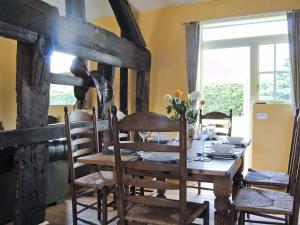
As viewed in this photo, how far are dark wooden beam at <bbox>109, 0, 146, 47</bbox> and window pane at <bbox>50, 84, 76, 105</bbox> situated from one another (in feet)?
6.59

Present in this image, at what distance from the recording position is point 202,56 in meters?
4.98

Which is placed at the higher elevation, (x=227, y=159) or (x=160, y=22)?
(x=160, y=22)

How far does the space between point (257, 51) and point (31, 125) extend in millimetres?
3414

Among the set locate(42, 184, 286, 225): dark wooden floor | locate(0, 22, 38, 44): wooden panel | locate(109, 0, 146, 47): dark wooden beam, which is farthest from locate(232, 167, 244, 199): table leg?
locate(109, 0, 146, 47): dark wooden beam

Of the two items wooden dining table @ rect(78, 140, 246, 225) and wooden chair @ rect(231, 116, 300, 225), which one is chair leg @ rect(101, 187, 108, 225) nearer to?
wooden dining table @ rect(78, 140, 246, 225)

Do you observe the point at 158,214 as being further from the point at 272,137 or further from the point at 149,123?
the point at 272,137

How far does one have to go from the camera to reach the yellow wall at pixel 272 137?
14.0 feet

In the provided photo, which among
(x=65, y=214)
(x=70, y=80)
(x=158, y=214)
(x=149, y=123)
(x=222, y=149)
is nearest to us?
(x=149, y=123)

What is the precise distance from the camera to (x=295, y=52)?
4.13 m

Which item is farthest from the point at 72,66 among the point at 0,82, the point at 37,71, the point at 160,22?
the point at 0,82

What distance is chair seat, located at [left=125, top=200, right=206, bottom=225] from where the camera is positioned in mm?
1764

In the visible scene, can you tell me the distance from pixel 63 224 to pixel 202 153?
1.63 meters

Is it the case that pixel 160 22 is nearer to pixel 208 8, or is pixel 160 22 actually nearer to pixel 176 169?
pixel 208 8

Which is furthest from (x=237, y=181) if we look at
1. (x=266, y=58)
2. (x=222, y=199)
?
(x=266, y=58)
